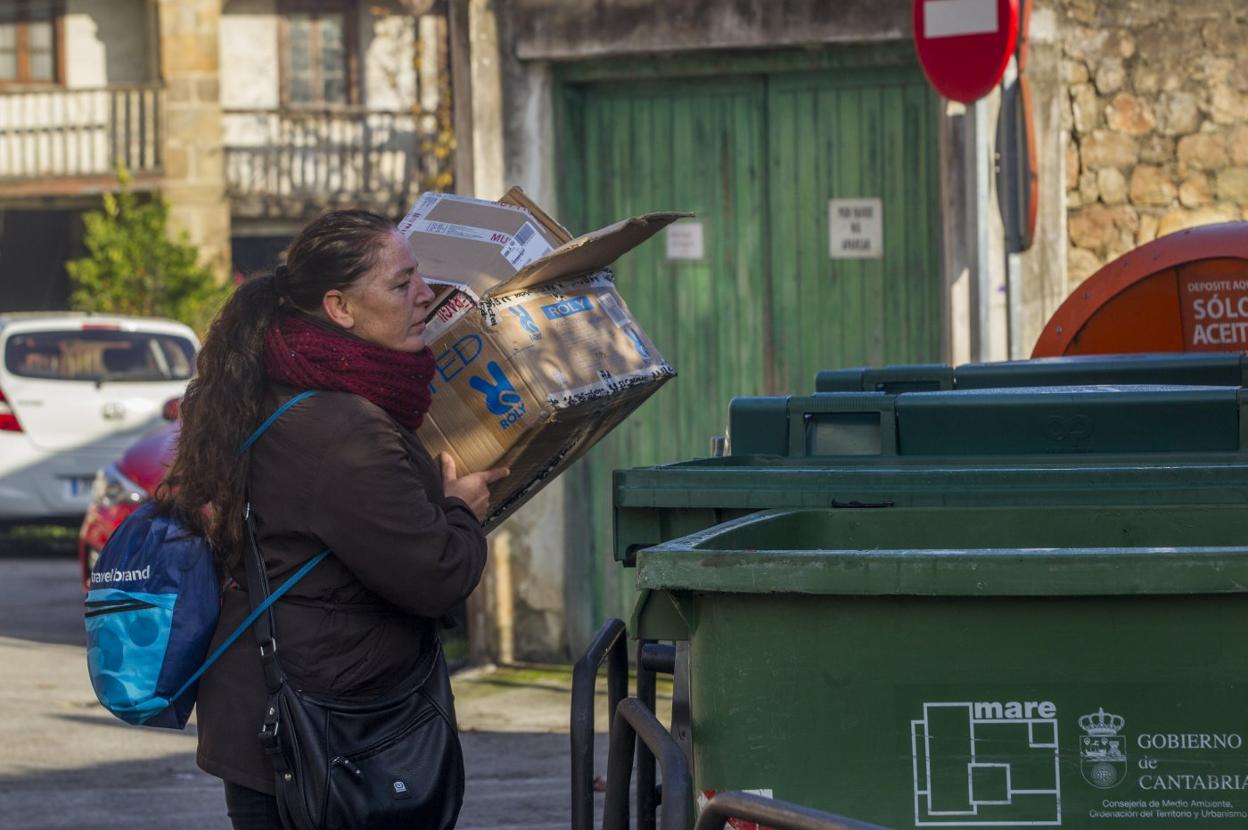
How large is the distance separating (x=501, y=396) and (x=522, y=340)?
123 millimetres

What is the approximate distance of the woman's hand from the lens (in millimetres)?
3771

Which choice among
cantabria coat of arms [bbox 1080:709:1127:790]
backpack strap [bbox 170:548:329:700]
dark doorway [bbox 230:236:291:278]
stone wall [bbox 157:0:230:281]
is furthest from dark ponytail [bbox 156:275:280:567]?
dark doorway [bbox 230:236:291:278]

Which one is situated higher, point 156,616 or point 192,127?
point 192,127

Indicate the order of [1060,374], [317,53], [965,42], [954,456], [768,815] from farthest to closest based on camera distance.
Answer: [317,53] → [965,42] → [1060,374] → [954,456] → [768,815]

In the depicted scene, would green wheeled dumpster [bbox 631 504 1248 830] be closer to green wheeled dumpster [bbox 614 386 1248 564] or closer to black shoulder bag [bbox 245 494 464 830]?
black shoulder bag [bbox 245 494 464 830]

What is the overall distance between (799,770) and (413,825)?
857 millimetres

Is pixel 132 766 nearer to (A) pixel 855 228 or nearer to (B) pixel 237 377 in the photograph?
(A) pixel 855 228

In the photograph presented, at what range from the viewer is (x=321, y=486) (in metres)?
3.41

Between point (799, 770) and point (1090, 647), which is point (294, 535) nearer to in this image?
point (799, 770)

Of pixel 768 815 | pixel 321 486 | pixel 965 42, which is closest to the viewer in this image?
pixel 768 815

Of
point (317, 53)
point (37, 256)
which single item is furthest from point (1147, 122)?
point (37, 256)

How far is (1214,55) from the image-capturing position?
8.29 meters

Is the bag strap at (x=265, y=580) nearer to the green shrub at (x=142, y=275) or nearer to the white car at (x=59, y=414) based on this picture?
the white car at (x=59, y=414)

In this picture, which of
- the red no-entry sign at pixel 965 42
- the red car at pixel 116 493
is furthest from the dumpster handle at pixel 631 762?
the red car at pixel 116 493
